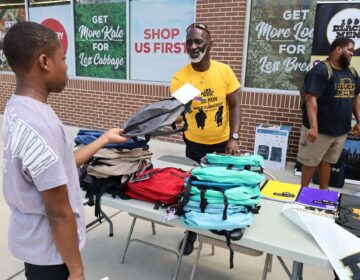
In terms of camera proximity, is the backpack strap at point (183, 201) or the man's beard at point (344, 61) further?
the man's beard at point (344, 61)

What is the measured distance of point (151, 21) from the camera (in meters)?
5.86

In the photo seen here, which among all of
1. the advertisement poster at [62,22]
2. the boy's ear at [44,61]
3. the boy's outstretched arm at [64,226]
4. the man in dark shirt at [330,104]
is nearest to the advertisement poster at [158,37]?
the advertisement poster at [62,22]

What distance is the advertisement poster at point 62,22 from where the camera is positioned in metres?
6.73

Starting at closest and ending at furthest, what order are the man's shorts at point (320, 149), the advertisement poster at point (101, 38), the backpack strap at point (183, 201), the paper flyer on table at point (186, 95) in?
the backpack strap at point (183, 201) → the paper flyer on table at point (186, 95) → the man's shorts at point (320, 149) → the advertisement poster at point (101, 38)

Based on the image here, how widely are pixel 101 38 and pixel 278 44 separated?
3.40 m

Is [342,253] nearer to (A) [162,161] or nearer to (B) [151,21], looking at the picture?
(A) [162,161]

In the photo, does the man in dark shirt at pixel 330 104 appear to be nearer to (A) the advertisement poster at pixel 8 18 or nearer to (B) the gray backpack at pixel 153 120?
(B) the gray backpack at pixel 153 120

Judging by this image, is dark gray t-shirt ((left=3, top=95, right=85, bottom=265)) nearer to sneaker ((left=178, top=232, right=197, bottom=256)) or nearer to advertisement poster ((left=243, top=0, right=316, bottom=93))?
sneaker ((left=178, top=232, right=197, bottom=256))

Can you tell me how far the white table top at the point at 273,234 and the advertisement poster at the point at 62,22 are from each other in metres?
5.61

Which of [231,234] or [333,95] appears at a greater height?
[333,95]

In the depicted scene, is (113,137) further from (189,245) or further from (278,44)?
(278,44)

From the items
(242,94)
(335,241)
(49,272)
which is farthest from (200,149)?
(242,94)

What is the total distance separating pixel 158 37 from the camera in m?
5.84

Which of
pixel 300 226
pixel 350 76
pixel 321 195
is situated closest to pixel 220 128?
pixel 321 195
